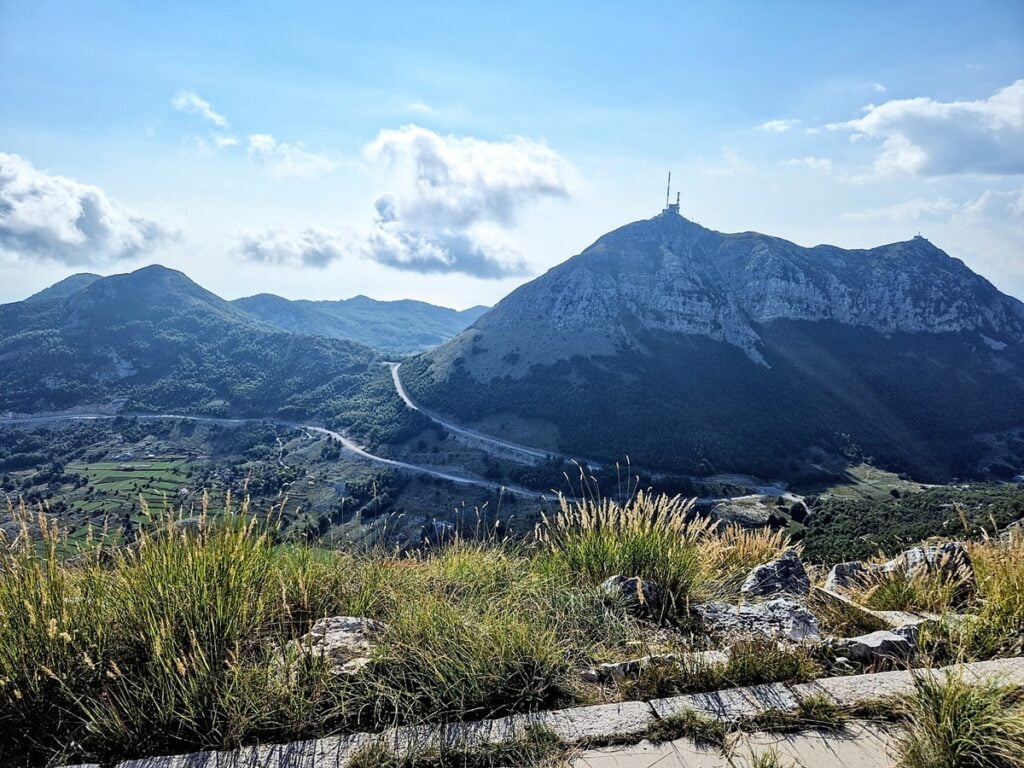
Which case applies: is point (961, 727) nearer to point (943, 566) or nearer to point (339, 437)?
point (943, 566)

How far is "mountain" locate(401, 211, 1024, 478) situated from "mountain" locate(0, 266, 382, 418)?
3133cm

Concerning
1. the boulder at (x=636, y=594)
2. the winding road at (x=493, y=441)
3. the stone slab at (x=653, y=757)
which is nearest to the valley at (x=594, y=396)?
the winding road at (x=493, y=441)

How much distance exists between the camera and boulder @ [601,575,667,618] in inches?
181

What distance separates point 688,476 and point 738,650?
79720 mm

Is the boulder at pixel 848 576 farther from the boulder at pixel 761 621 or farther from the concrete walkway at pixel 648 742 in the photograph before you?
the concrete walkway at pixel 648 742

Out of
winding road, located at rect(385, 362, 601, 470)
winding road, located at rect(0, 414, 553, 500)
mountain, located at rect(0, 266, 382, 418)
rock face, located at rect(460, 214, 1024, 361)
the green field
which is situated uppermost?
rock face, located at rect(460, 214, 1024, 361)

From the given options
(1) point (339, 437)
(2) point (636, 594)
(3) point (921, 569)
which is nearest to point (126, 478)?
(1) point (339, 437)

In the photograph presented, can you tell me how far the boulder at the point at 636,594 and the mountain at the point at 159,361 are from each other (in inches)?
4708

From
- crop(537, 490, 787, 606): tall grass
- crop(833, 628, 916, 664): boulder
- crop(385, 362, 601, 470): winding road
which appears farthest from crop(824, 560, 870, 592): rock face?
crop(385, 362, 601, 470): winding road

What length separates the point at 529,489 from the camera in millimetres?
73250

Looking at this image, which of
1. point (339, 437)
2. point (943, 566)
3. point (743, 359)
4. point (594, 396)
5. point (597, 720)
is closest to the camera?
point (597, 720)

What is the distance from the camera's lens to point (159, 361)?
158000 mm

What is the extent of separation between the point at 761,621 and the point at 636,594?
106 centimetres

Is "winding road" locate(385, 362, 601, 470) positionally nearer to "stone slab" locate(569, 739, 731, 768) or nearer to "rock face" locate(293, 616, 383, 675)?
"rock face" locate(293, 616, 383, 675)
